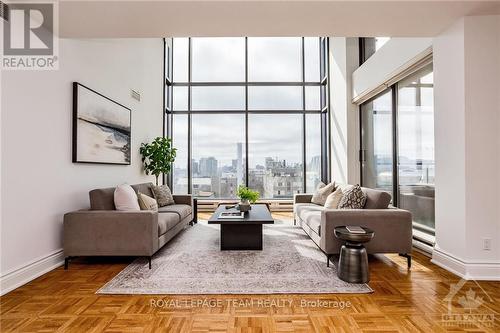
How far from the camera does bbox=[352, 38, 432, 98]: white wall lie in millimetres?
3611

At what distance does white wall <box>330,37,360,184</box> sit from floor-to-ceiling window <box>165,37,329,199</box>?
71 cm

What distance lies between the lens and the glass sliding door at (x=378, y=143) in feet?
15.5

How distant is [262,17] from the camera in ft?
9.02

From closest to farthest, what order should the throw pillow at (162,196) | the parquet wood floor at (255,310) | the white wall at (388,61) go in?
the parquet wood floor at (255,310), the white wall at (388,61), the throw pillow at (162,196)

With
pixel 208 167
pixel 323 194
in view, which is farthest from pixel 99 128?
pixel 323 194

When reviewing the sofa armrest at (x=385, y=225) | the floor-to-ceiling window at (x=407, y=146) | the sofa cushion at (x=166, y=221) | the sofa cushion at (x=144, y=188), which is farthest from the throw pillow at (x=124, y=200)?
Answer: the floor-to-ceiling window at (x=407, y=146)

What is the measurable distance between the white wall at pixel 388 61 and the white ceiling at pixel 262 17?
1.91 feet

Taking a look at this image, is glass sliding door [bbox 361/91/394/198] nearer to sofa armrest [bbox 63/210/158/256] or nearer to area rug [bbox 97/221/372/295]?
area rug [bbox 97/221/372/295]

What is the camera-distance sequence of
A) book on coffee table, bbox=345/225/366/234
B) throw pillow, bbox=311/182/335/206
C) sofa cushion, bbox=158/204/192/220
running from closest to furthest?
1. book on coffee table, bbox=345/225/366/234
2. sofa cushion, bbox=158/204/192/220
3. throw pillow, bbox=311/182/335/206

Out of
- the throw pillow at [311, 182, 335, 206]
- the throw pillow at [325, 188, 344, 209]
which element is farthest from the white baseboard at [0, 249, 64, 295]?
the throw pillow at [311, 182, 335, 206]

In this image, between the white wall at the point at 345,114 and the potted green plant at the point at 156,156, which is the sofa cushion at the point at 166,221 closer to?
the potted green plant at the point at 156,156

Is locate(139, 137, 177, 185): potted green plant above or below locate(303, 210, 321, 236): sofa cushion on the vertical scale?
above

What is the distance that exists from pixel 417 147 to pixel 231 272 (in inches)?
123

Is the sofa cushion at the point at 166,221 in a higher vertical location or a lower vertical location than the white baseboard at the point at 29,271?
higher
